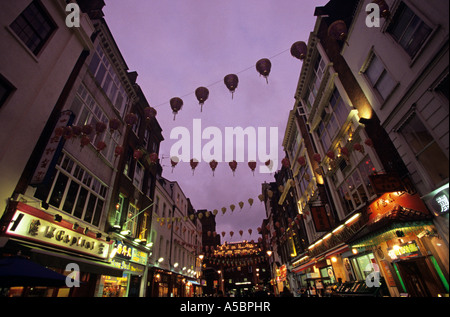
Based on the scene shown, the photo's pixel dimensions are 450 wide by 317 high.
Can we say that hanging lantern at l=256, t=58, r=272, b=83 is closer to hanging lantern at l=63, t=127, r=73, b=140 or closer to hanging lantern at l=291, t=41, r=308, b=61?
hanging lantern at l=291, t=41, r=308, b=61

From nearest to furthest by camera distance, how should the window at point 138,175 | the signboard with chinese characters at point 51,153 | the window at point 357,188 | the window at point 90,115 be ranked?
the signboard with chinese characters at point 51,153
the window at point 357,188
the window at point 90,115
the window at point 138,175

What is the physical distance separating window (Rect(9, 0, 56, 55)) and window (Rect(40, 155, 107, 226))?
17.3ft

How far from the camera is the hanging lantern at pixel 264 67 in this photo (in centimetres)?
976

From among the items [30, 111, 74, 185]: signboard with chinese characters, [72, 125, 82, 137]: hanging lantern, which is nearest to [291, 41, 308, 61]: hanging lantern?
[72, 125, 82, 137]: hanging lantern

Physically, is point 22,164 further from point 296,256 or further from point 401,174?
point 296,256

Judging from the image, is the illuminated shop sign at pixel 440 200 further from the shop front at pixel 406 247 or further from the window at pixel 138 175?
the window at pixel 138 175

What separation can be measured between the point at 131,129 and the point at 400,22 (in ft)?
60.3

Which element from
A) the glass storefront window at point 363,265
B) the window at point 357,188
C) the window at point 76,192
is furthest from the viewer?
the glass storefront window at point 363,265

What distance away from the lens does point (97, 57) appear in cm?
1438

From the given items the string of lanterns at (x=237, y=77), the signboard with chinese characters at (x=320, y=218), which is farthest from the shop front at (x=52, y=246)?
the signboard with chinese characters at (x=320, y=218)

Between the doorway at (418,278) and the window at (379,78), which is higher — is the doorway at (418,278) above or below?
below

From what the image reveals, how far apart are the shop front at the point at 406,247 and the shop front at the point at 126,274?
13495 millimetres

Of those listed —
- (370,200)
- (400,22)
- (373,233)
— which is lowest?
(373,233)
